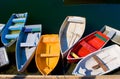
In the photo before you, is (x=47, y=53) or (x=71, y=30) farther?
(x=71, y=30)

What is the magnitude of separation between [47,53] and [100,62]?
4.71 ft

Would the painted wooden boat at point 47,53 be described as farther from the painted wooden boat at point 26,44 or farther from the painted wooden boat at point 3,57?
the painted wooden boat at point 3,57

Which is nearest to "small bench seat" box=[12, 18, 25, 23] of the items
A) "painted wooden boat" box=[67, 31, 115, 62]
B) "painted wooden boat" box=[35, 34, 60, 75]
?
"painted wooden boat" box=[35, 34, 60, 75]

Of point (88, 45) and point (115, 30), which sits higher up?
point (115, 30)

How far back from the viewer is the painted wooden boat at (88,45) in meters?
6.98

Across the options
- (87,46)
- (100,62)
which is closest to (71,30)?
(87,46)

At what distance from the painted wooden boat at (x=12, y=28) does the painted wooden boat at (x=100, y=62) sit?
208 cm

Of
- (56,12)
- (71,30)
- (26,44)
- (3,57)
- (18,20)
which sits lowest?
(3,57)

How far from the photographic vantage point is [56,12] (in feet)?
27.1

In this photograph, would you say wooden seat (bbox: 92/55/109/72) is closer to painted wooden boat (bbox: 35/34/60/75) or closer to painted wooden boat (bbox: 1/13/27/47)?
painted wooden boat (bbox: 35/34/60/75)

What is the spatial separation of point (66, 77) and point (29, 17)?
2.97 meters

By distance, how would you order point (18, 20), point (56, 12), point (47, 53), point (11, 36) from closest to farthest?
A: point (47, 53), point (11, 36), point (18, 20), point (56, 12)

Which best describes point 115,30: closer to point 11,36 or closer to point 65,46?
point 65,46

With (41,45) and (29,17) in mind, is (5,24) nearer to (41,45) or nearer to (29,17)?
(29,17)
